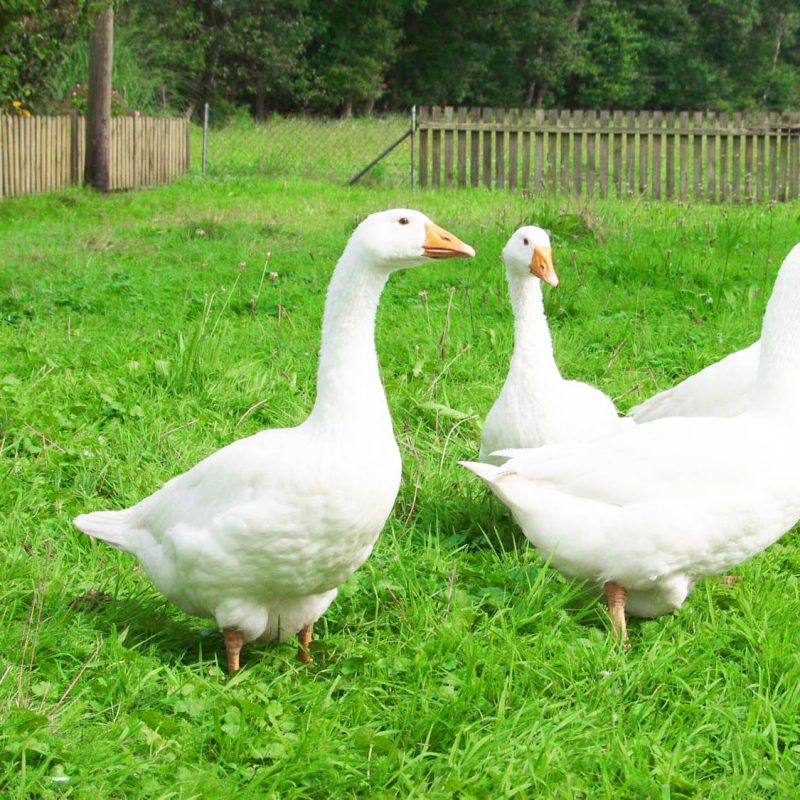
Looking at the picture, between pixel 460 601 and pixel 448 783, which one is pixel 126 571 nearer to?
pixel 460 601


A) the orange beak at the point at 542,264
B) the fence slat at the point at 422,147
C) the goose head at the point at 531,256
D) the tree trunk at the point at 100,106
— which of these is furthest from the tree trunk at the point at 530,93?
the orange beak at the point at 542,264

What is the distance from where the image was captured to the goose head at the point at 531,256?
464 centimetres

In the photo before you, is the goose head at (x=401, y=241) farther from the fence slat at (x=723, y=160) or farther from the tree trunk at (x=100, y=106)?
the fence slat at (x=723, y=160)

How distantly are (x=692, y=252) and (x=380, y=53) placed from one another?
31.2 metres

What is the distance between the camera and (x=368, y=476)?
9.80ft

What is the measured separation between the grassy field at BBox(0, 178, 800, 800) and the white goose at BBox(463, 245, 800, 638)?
0.17 m

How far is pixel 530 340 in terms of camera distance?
14.9 feet

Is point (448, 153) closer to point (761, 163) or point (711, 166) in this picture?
point (711, 166)

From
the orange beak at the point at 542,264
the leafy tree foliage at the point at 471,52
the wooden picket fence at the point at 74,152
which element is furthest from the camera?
the leafy tree foliage at the point at 471,52

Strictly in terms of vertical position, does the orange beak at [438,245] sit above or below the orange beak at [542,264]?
above

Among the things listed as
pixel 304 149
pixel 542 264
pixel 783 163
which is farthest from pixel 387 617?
pixel 304 149

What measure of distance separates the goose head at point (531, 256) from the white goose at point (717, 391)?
819 mm

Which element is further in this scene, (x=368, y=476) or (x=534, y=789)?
(x=368, y=476)

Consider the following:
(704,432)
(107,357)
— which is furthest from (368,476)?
(107,357)
